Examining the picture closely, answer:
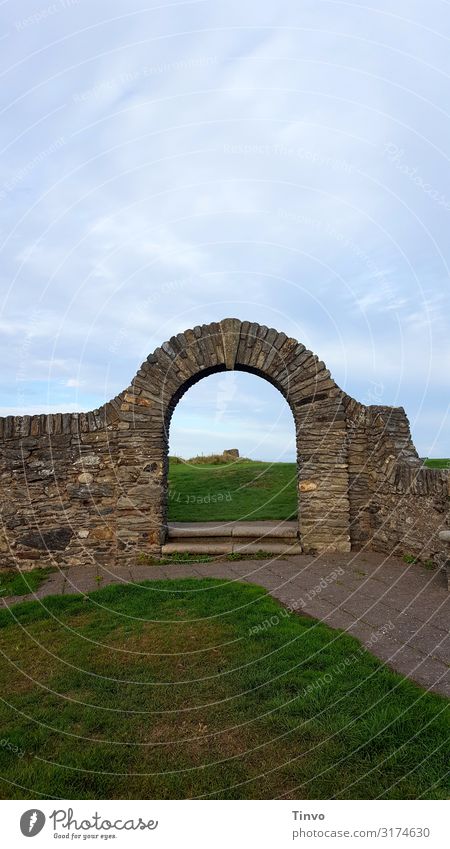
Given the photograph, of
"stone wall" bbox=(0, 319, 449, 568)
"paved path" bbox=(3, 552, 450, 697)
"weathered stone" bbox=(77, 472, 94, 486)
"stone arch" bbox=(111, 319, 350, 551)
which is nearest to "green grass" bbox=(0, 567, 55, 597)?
"paved path" bbox=(3, 552, 450, 697)

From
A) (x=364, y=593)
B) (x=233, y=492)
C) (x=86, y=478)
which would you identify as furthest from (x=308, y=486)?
(x=233, y=492)

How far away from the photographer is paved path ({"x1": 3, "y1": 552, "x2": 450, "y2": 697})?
463cm

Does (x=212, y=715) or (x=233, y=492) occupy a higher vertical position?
(x=233, y=492)

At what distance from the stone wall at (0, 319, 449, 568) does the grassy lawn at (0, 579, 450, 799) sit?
4.05 metres

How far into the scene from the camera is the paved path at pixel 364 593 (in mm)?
4629

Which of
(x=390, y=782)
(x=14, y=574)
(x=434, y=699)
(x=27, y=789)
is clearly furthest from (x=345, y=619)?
(x=14, y=574)

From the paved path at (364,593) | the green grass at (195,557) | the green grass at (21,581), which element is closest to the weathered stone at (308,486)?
the paved path at (364,593)

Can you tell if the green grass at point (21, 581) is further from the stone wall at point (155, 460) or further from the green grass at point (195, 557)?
the green grass at point (195, 557)

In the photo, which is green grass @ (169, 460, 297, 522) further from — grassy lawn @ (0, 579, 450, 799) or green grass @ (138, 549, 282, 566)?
grassy lawn @ (0, 579, 450, 799)

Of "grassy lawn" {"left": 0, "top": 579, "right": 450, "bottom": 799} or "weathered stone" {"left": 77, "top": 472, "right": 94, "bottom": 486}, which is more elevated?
"weathered stone" {"left": 77, "top": 472, "right": 94, "bottom": 486}

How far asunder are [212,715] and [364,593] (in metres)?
3.54

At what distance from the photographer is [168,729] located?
11.7 ft

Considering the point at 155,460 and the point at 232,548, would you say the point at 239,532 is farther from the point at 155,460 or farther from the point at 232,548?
the point at 155,460

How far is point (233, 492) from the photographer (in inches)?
639
